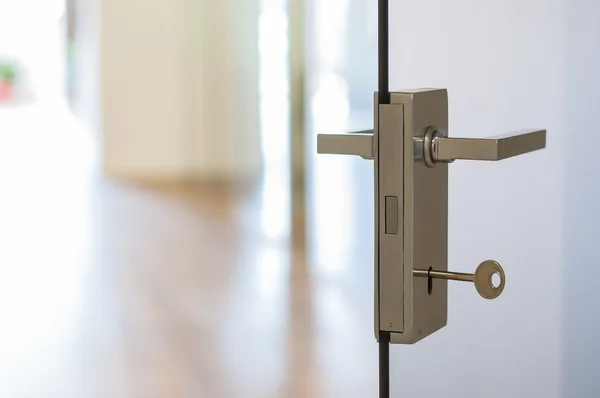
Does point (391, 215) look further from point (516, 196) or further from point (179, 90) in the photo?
point (179, 90)

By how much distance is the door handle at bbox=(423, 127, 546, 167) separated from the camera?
1.35 feet

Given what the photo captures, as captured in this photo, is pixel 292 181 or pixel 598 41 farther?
pixel 292 181

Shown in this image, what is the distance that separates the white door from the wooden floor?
50cm

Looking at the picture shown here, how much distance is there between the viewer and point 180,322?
9.33ft

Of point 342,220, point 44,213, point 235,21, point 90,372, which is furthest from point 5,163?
point 90,372

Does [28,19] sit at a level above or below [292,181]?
above

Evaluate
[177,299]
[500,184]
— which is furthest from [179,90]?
[500,184]

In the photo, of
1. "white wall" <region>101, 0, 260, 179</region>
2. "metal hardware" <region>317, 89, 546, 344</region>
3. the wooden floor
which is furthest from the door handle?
"white wall" <region>101, 0, 260, 179</region>

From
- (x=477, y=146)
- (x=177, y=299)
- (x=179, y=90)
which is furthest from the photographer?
(x=179, y=90)

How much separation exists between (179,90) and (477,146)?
5.41 meters

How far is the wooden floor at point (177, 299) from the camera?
2.24m

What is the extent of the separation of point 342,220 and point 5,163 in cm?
366

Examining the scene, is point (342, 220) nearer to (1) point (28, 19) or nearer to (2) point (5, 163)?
(2) point (5, 163)

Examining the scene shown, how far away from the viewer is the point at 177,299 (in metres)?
3.13
